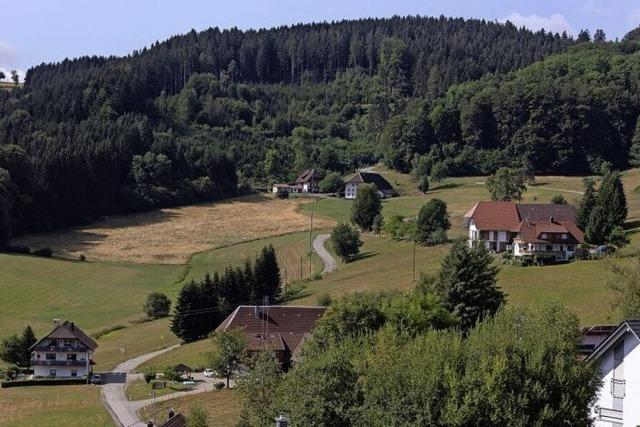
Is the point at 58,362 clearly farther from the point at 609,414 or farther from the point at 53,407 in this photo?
the point at 609,414

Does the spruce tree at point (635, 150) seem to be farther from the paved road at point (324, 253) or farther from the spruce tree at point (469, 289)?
the spruce tree at point (469, 289)

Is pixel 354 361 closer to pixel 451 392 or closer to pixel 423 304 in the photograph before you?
pixel 451 392

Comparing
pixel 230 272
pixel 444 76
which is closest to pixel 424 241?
pixel 230 272

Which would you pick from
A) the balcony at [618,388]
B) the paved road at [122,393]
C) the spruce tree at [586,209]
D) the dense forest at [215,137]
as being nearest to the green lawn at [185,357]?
the paved road at [122,393]

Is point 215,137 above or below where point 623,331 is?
above

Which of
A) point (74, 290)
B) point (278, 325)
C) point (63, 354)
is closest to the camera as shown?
point (278, 325)

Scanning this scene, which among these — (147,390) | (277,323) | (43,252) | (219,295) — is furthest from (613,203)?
(43,252)

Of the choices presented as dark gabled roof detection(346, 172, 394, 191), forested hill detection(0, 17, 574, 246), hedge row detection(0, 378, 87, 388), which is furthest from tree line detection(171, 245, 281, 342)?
dark gabled roof detection(346, 172, 394, 191)

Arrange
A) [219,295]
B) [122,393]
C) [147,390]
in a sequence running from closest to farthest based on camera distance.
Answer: [147,390], [122,393], [219,295]
